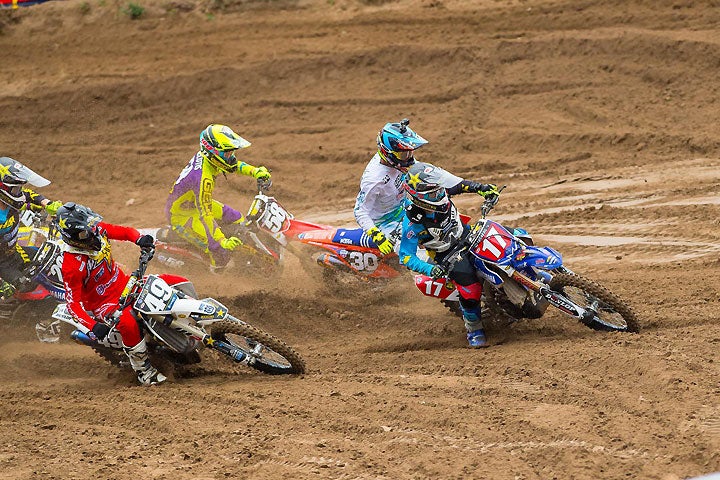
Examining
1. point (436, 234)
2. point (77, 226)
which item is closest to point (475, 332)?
point (436, 234)

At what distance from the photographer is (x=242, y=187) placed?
570 inches

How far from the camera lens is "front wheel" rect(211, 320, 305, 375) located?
28.1ft

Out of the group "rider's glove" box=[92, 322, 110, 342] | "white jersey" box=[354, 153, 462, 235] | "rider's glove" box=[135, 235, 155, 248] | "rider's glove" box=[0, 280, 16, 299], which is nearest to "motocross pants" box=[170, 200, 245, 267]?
"white jersey" box=[354, 153, 462, 235]

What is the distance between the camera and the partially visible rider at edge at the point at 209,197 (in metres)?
10.7

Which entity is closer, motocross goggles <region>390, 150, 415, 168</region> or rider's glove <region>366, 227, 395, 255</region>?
rider's glove <region>366, 227, 395, 255</region>

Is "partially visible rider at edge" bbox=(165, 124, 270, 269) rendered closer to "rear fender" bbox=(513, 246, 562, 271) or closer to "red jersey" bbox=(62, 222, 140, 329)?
"red jersey" bbox=(62, 222, 140, 329)

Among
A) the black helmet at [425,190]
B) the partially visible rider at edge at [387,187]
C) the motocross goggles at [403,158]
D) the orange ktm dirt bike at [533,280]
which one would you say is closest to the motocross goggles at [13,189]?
the partially visible rider at edge at [387,187]

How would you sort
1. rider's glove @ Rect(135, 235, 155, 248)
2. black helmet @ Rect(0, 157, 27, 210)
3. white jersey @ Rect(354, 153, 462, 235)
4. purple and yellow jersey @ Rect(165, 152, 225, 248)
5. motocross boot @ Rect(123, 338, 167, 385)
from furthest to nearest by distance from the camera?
purple and yellow jersey @ Rect(165, 152, 225, 248) < white jersey @ Rect(354, 153, 462, 235) < black helmet @ Rect(0, 157, 27, 210) < motocross boot @ Rect(123, 338, 167, 385) < rider's glove @ Rect(135, 235, 155, 248)

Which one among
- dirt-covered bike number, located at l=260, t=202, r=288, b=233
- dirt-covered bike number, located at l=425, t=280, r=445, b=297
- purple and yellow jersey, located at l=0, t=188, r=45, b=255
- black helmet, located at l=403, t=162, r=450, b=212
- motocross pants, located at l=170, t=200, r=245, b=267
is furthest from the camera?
motocross pants, located at l=170, t=200, r=245, b=267

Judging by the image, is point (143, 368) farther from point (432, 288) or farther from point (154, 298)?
point (432, 288)

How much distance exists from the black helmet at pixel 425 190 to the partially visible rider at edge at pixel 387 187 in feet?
1.88

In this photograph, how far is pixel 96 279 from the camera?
8508 millimetres

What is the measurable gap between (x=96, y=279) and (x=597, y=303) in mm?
4765

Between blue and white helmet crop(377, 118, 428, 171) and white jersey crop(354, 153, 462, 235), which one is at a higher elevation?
blue and white helmet crop(377, 118, 428, 171)
